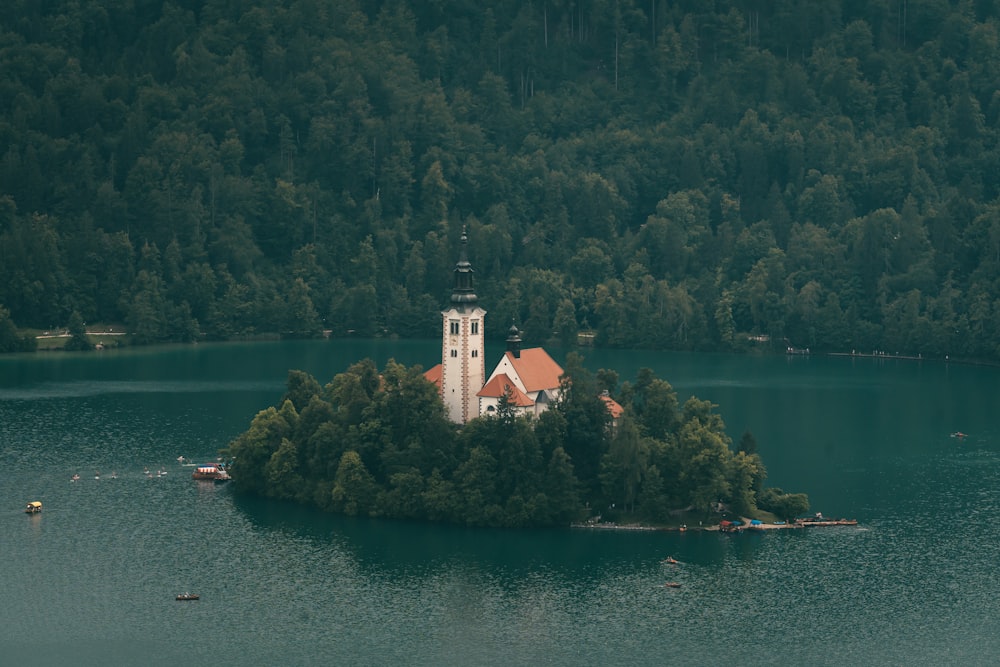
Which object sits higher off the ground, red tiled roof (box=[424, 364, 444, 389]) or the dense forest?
red tiled roof (box=[424, 364, 444, 389])

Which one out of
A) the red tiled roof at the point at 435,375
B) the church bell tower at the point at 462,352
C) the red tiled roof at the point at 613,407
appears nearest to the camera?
the red tiled roof at the point at 613,407

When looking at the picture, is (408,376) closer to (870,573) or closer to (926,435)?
A: (870,573)

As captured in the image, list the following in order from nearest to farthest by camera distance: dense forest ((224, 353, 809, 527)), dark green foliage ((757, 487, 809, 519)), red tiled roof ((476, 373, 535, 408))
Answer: dense forest ((224, 353, 809, 527))
dark green foliage ((757, 487, 809, 519))
red tiled roof ((476, 373, 535, 408))

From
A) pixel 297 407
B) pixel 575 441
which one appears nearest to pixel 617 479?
pixel 575 441

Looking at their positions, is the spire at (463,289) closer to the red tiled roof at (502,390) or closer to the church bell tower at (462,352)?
the church bell tower at (462,352)

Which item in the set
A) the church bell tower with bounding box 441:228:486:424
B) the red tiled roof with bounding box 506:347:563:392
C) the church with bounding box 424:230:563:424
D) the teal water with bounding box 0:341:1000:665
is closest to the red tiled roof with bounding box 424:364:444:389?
the church with bounding box 424:230:563:424

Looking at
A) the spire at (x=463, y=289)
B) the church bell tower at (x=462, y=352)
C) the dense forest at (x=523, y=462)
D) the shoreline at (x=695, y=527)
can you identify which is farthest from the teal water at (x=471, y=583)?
the spire at (x=463, y=289)

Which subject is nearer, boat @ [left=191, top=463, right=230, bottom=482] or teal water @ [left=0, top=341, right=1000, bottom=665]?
teal water @ [left=0, top=341, right=1000, bottom=665]

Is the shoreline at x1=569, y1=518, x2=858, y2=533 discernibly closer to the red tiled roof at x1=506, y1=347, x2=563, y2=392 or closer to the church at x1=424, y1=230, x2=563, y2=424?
the church at x1=424, y1=230, x2=563, y2=424
